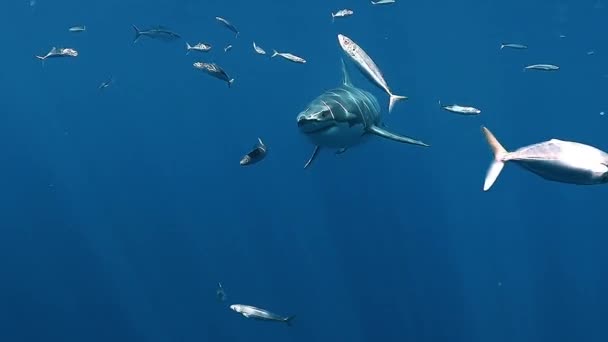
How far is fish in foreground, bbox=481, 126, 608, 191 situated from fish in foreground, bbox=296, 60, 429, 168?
201cm

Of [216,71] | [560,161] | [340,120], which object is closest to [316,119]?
[340,120]

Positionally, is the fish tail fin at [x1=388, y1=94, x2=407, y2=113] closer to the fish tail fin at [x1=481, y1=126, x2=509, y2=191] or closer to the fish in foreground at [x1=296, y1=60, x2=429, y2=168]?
the fish in foreground at [x1=296, y1=60, x2=429, y2=168]

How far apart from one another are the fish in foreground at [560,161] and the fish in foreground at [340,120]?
2010 millimetres

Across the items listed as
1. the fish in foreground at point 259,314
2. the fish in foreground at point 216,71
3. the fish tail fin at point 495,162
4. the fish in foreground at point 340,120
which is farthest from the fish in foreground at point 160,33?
the fish tail fin at point 495,162

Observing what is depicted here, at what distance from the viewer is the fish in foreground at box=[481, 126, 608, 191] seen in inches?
Answer: 125

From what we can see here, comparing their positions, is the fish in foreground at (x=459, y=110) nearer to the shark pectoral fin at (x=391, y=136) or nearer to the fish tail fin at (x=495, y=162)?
the shark pectoral fin at (x=391, y=136)

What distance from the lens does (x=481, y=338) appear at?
46.2ft

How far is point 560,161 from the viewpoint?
3.21 m

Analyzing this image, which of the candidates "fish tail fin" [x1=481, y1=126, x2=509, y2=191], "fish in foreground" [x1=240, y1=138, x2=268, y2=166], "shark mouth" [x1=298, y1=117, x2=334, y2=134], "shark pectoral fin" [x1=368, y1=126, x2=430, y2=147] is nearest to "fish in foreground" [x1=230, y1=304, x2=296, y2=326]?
"fish in foreground" [x1=240, y1=138, x2=268, y2=166]

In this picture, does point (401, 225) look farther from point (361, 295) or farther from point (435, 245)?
point (361, 295)

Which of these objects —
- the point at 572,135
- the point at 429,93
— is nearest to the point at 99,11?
the point at 429,93

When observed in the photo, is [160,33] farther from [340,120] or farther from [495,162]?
[495,162]

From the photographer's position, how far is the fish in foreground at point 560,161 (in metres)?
3.18

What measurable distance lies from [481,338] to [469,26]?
1225 centimetres
